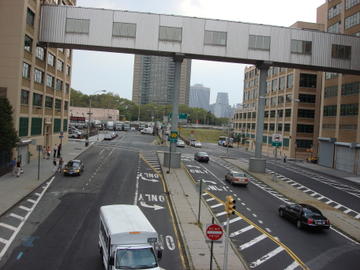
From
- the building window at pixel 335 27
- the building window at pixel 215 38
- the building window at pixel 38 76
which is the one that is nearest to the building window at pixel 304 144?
the building window at pixel 335 27

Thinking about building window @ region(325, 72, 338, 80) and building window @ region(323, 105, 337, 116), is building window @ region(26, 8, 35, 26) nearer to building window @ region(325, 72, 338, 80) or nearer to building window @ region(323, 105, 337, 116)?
building window @ region(325, 72, 338, 80)

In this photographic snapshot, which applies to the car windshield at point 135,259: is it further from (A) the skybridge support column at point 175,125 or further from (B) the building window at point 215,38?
(B) the building window at point 215,38

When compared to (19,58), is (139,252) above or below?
below

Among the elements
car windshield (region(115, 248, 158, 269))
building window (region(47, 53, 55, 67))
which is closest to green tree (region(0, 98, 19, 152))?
building window (region(47, 53, 55, 67))

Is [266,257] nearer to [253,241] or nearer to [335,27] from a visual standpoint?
[253,241]

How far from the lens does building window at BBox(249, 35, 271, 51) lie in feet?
145

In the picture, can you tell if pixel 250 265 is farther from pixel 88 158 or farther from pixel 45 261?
pixel 88 158

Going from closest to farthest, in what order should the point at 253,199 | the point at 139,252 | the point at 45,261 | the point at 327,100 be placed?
the point at 139,252, the point at 45,261, the point at 253,199, the point at 327,100

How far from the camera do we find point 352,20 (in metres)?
59.2

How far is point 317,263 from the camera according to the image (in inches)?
656

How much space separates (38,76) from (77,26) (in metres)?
10.6

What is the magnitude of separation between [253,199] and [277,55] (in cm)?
2257

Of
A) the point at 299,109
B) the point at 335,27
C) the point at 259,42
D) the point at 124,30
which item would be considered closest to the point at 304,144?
the point at 299,109

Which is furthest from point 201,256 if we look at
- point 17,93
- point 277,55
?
point 277,55
